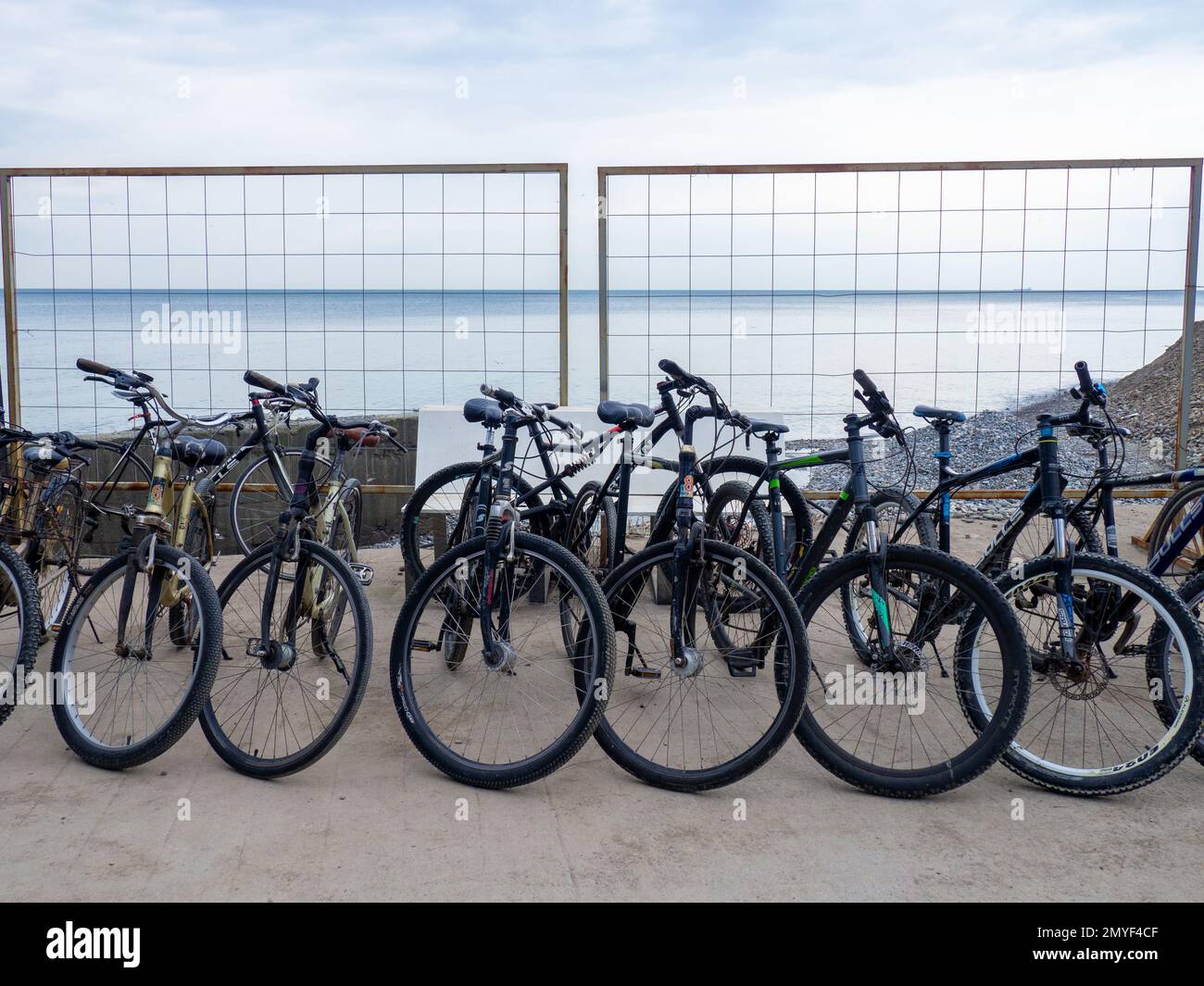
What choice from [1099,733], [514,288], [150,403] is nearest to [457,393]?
[514,288]

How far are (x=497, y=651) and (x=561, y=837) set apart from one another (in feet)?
2.20

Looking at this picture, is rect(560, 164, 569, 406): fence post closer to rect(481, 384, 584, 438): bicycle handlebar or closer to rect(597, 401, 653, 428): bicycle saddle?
rect(481, 384, 584, 438): bicycle handlebar

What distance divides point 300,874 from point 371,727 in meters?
1.12

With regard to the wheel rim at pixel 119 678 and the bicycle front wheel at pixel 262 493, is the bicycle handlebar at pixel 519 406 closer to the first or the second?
the bicycle front wheel at pixel 262 493

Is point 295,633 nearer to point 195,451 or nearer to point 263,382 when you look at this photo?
Result: point 195,451

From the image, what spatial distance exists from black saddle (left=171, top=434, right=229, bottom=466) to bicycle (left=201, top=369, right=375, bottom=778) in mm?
231

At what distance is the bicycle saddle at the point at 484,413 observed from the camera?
420 centimetres

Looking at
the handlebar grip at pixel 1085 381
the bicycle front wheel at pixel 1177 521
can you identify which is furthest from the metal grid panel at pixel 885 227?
the handlebar grip at pixel 1085 381

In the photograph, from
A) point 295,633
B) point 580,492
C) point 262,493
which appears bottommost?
point 295,633

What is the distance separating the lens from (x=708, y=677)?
4516 mm

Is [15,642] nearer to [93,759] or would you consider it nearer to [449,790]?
[93,759]

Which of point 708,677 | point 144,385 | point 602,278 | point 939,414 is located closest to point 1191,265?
point 939,414

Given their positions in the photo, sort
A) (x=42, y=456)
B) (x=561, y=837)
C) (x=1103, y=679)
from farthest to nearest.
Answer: (x=42, y=456) < (x=1103, y=679) < (x=561, y=837)

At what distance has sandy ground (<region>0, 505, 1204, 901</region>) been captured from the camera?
2.83m
